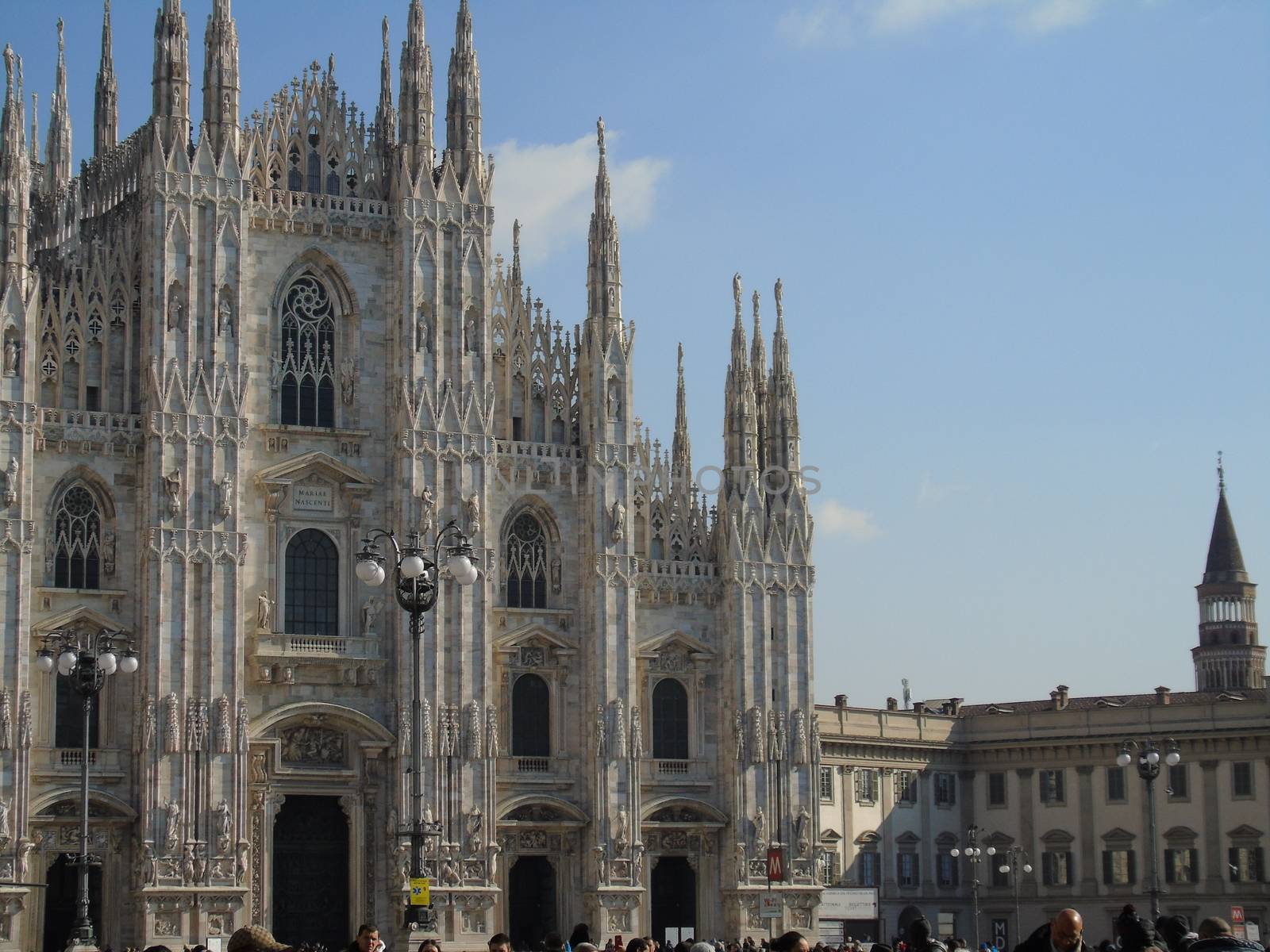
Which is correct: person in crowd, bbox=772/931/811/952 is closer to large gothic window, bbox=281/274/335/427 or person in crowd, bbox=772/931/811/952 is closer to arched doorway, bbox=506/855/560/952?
large gothic window, bbox=281/274/335/427

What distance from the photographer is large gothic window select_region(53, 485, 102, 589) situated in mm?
52625

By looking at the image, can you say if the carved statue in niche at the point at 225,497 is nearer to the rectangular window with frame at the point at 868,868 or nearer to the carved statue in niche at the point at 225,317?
the carved statue in niche at the point at 225,317

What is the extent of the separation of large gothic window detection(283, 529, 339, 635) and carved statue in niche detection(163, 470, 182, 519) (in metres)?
3.34

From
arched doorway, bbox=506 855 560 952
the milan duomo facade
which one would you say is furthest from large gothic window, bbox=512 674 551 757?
arched doorway, bbox=506 855 560 952

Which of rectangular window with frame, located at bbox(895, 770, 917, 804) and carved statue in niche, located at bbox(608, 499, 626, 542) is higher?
carved statue in niche, located at bbox(608, 499, 626, 542)

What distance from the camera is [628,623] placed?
57438 millimetres

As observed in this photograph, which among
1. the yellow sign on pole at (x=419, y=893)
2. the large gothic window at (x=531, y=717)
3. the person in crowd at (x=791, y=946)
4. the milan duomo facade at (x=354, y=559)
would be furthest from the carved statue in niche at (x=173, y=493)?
the person in crowd at (x=791, y=946)

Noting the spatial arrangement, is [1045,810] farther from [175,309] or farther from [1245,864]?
[175,309]

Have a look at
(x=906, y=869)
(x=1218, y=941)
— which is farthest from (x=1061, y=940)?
(x=906, y=869)

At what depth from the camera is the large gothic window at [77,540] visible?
173 feet

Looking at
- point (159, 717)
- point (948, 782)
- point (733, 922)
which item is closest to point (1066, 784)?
point (948, 782)

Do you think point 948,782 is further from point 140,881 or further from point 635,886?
point 140,881

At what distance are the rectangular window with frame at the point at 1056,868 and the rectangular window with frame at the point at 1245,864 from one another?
5.77 metres

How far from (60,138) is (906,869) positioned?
37.7 meters
